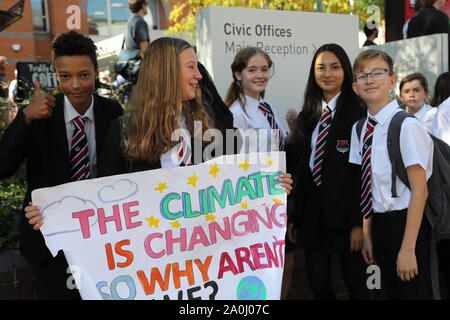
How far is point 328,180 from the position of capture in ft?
9.76

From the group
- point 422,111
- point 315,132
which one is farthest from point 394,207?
point 422,111

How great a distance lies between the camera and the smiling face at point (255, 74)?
3.47 m

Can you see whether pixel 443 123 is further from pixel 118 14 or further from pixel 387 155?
pixel 118 14

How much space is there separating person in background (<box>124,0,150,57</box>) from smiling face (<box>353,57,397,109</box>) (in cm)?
421

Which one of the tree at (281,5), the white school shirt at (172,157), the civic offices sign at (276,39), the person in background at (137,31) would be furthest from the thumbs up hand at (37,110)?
the tree at (281,5)

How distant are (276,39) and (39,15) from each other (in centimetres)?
1587

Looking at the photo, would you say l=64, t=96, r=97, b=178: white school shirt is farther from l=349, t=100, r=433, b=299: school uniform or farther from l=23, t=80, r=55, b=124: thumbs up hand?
l=349, t=100, r=433, b=299: school uniform

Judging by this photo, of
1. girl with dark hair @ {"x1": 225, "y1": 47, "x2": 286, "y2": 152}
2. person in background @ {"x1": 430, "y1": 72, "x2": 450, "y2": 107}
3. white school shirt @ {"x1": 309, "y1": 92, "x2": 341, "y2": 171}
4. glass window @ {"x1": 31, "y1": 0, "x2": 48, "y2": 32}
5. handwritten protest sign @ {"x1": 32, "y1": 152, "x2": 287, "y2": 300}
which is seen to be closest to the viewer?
handwritten protest sign @ {"x1": 32, "y1": 152, "x2": 287, "y2": 300}

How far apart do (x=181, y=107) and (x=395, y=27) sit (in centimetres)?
847

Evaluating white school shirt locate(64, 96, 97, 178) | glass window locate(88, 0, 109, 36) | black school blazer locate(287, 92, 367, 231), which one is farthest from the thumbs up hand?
glass window locate(88, 0, 109, 36)

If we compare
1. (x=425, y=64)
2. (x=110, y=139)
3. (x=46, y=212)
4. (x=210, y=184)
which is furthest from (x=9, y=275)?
(x=425, y=64)

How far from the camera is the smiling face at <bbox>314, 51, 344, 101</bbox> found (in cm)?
313

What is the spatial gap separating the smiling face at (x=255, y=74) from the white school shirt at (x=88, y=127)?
1255 mm
